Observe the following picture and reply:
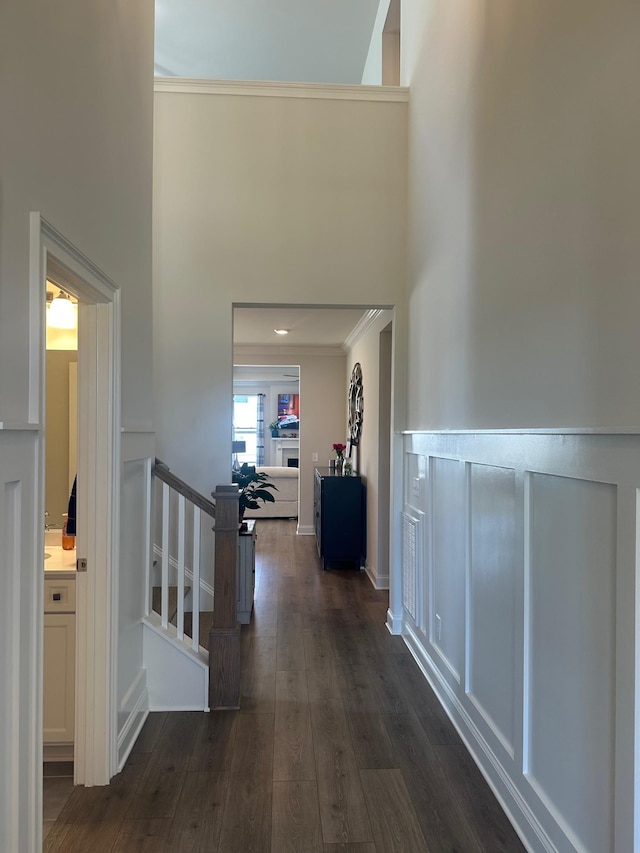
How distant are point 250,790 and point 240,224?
3.21 m

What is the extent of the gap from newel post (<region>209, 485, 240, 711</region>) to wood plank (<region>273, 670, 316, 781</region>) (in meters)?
0.27

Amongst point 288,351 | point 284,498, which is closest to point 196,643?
point 288,351

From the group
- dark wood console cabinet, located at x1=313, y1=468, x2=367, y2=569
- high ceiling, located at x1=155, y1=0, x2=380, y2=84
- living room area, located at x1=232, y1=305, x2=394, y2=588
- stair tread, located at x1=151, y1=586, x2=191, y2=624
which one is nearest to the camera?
stair tread, located at x1=151, y1=586, x2=191, y2=624

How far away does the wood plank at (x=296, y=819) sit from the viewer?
72.4 inches

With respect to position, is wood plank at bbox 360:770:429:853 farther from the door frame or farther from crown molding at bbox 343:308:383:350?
crown molding at bbox 343:308:383:350

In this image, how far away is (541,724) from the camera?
175cm

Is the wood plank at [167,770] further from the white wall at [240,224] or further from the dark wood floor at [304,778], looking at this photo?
the white wall at [240,224]

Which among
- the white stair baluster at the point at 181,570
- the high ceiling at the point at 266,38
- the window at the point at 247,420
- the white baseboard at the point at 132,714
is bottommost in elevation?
the white baseboard at the point at 132,714

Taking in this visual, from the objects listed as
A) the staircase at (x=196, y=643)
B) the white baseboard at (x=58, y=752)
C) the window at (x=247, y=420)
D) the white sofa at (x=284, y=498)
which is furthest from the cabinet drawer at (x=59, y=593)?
the window at (x=247, y=420)

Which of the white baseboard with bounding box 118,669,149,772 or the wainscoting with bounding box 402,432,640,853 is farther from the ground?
the wainscoting with bounding box 402,432,640,853

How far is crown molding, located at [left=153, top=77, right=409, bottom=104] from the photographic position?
12.0ft

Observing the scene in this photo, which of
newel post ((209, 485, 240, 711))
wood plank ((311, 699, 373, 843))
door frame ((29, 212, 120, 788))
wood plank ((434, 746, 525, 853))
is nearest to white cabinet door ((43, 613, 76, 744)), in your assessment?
door frame ((29, 212, 120, 788))

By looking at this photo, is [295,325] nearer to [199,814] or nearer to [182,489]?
[182,489]

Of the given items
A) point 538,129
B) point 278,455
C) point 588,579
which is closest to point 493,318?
point 538,129
